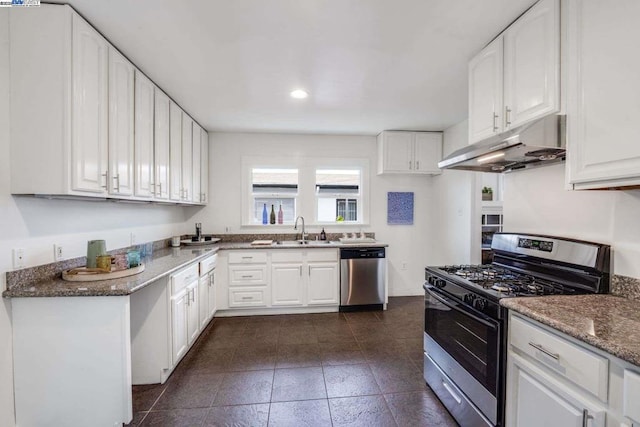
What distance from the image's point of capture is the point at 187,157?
3.38m

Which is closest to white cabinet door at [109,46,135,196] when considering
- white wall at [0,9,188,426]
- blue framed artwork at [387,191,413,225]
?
white wall at [0,9,188,426]

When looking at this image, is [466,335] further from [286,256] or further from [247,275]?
[247,275]

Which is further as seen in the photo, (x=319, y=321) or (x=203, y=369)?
(x=319, y=321)

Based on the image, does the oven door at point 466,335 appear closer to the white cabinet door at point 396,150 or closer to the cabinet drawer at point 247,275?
the cabinet drawer at point 247,275

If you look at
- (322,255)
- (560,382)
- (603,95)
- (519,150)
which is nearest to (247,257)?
(322,255)

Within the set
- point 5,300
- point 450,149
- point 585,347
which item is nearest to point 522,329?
point 585,347

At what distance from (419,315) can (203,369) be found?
258 centimetres

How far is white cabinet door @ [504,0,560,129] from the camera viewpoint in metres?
1.47

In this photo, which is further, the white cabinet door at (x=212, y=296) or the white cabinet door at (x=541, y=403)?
the white cabinet door at (x=212, y=296)

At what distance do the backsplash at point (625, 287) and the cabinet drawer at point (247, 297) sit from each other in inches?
126

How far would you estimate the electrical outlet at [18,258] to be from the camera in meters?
1.65

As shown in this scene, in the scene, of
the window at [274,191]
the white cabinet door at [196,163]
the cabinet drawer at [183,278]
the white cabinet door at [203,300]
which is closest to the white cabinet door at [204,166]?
the white cabinet door at [196,163]

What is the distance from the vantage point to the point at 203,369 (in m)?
2.46

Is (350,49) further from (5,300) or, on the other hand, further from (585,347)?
(5,300)
